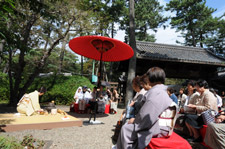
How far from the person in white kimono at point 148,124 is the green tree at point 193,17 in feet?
73.7

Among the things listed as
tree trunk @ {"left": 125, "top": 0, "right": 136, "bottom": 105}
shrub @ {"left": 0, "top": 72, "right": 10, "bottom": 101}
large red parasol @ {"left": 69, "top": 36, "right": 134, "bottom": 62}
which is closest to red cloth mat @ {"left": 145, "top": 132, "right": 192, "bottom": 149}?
large red parasol @ {"left": 69, "top": 36, "right": 134, "bottom": 62}

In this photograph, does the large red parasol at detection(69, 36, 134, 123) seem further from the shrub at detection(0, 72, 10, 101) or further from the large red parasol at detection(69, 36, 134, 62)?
the shrub at detection(0, 72, 10, 101)

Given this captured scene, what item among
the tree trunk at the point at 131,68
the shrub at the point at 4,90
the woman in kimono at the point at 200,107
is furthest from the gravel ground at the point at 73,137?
the shrub at the point at 4,90

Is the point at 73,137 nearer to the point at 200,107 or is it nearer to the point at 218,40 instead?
the point at 200,107

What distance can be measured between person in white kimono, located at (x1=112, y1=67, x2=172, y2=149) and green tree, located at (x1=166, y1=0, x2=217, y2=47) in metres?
22.5

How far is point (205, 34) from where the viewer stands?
24.3 m

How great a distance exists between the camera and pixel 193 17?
22.0 metres

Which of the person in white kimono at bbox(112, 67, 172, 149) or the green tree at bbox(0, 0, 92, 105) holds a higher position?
the green tree at bbox(0, 0, 92, 105)

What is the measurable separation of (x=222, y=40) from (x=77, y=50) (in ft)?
83.4

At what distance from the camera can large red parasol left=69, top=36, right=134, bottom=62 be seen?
5285 millimetres

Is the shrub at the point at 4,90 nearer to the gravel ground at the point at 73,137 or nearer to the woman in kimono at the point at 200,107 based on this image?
the gravel ground at the point at 73,137

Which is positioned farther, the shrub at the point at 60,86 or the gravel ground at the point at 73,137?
the shrub at the point at 60,86

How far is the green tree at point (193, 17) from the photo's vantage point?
2103 centimetres

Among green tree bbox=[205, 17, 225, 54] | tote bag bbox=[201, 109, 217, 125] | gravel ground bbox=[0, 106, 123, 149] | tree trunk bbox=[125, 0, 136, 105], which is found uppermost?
green tree bbox=[205, 17, 225, 54]
